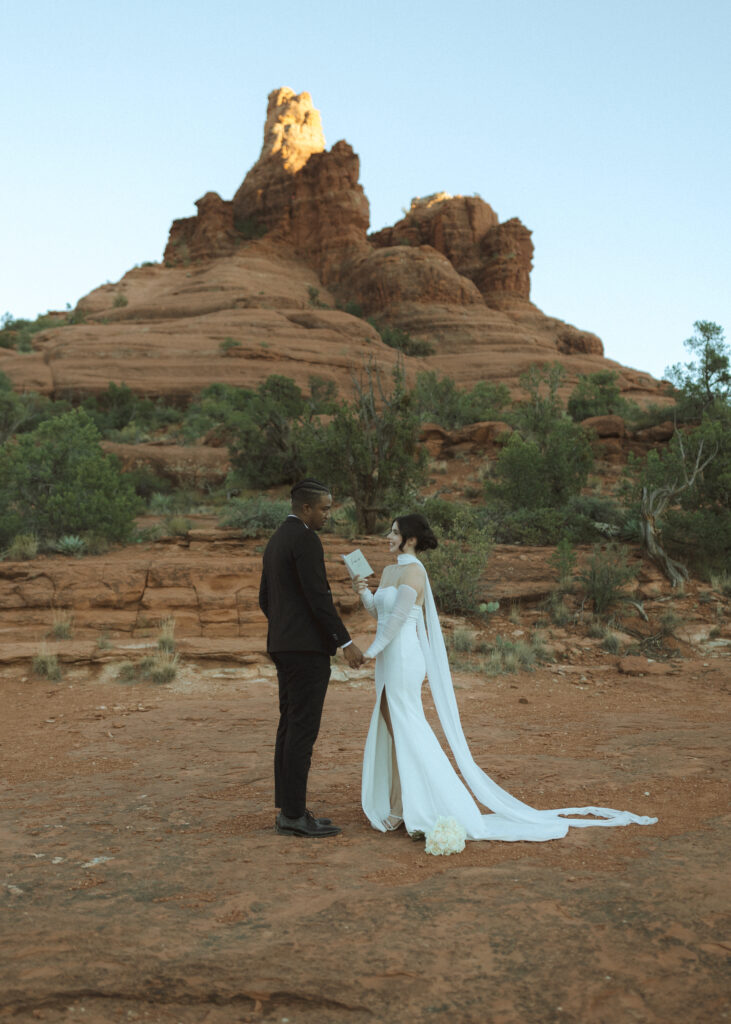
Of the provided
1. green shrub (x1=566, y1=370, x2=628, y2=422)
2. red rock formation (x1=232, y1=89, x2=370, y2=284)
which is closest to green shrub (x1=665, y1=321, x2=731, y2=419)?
green shrub (x1=566, y1=370, x2=628, y2=422)

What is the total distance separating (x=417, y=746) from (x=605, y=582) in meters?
8.53

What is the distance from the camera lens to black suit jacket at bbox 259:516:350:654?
435 centimetres

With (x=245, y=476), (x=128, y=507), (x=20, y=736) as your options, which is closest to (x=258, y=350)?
(x=245, y=476)

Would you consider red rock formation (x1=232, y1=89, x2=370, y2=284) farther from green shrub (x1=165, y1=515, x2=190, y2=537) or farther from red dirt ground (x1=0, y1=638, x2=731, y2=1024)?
red dirt ground (x1=0, y1=638, x2=731, y2=1024)

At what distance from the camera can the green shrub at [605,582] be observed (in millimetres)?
12250

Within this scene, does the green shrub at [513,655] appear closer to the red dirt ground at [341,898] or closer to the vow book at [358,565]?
the red dirt ground at [341,898]

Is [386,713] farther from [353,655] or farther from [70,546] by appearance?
[70,546]

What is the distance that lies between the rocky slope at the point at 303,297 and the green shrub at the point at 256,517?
16124 millimetres

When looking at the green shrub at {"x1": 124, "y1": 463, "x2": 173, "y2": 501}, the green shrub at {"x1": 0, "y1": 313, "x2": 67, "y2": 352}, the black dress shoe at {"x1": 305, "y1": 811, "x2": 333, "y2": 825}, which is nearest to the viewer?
the black dress shoe at {"x1": 305, "y1": 811, "x2": 333, "y2": 825}

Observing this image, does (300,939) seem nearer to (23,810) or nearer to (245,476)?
(23,810)

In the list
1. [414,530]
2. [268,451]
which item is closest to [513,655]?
[414,530]

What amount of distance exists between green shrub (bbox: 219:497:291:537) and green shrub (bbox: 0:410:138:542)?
1.79 m

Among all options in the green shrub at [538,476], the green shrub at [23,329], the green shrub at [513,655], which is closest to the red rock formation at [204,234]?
the green shrub at [23,329]

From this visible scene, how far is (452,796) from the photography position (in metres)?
4.33
